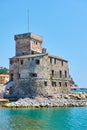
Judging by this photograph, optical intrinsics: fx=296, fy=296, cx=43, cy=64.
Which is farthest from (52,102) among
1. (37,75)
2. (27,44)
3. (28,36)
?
(28,36)

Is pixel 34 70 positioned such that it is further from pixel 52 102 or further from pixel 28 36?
pixel 28 36

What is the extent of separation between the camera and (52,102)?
5588 centimetres

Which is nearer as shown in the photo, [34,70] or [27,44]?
[34,70]

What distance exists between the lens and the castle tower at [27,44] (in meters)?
66.1

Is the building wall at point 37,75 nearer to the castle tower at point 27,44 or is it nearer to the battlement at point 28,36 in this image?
the castle tower at point 27,44

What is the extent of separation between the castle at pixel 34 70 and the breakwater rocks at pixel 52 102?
6.82 feet

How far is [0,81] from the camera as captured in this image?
10681cm

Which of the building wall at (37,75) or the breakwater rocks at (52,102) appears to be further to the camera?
the building wall at (37,75)

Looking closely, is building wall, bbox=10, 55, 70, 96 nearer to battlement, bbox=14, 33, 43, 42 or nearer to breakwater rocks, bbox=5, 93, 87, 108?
breakwater rocks, bbox=5, 93, 87, 108

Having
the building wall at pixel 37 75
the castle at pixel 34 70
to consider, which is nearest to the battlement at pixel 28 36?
the castle at pixel 34 70

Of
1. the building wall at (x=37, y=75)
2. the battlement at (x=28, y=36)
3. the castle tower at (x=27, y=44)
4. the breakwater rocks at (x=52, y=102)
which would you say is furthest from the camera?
the castle tower at (x=27, y=44)

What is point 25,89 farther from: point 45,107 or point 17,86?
point 45,107

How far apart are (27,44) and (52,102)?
16.6 m

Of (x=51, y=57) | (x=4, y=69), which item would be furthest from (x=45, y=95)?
(x=4, y=69)
